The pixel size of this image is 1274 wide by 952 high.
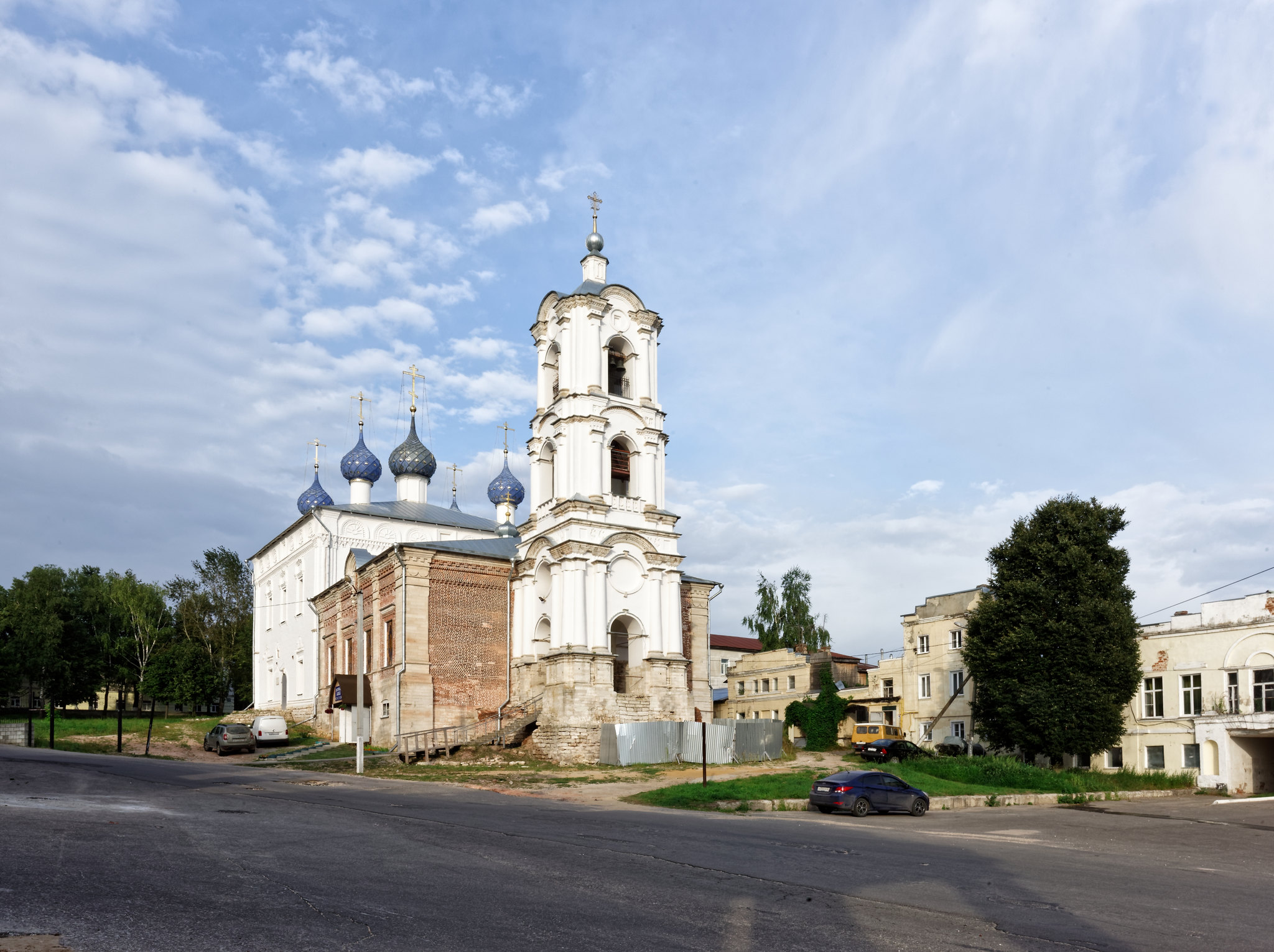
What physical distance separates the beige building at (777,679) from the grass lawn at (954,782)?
1951 cm

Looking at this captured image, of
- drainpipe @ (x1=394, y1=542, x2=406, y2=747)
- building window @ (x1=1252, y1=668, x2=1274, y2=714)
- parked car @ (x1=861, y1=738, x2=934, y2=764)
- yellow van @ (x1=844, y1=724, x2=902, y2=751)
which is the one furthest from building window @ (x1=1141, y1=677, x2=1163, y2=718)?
drainpipe @ (x1=394, y1=542, x2=406, y2=747)

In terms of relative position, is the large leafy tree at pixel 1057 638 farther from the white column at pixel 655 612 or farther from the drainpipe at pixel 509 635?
the drainpipe at pixel 509 635

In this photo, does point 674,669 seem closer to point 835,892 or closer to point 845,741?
point 845,741

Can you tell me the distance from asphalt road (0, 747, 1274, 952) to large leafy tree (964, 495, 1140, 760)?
13.2m

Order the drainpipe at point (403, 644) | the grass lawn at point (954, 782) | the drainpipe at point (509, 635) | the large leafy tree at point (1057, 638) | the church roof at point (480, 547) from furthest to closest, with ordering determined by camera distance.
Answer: the drainpipe at point (509, 635), the church roof at point (480, 547), the drainpipe at point (403, 644), the large leafy tree at point (1057, 638), the grass lawn at point (954, 782)

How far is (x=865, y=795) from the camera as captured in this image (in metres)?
23.0

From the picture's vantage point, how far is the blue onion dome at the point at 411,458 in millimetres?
56125

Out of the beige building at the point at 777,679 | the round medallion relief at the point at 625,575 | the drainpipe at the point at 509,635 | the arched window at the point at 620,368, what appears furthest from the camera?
the beige building at the point at 777,679

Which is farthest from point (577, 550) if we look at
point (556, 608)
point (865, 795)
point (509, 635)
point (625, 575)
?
point (865, 795)

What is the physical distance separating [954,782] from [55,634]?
58490mm

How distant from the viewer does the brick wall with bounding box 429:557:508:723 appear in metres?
38.8

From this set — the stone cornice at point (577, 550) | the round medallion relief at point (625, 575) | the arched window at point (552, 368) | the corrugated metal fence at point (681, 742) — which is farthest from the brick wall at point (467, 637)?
the arched window at point (552, 368)

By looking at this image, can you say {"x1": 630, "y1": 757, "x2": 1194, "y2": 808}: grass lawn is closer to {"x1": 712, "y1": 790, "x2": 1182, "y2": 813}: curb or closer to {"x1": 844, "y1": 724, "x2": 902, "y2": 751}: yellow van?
{"x1": 712, "y1": 790, "x2": 1182, "y2": 813}: curb

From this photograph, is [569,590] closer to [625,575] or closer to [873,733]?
[625,575]
